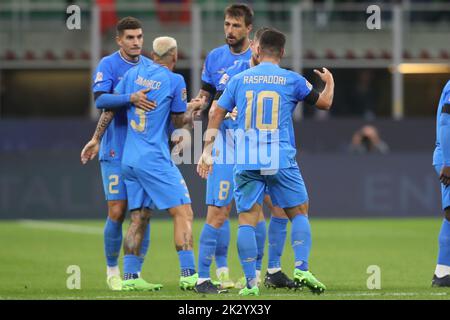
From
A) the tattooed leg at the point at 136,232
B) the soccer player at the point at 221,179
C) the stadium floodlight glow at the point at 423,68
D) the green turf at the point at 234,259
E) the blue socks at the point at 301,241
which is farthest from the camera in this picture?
the stadium floodlight glow at the point at 423,68

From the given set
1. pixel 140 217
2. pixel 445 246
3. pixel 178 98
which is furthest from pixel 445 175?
pixel 140 217

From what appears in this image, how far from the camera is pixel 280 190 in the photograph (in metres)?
10.2

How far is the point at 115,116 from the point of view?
11.4 metres

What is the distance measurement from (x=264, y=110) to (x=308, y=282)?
1.52m

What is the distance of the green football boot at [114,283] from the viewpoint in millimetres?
11120

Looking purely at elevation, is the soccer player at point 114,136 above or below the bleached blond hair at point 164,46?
below

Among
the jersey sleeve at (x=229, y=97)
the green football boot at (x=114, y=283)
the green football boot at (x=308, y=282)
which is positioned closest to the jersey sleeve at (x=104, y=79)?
the jersey sleeve at (x=229, y=97)

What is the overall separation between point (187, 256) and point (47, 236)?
8.09m

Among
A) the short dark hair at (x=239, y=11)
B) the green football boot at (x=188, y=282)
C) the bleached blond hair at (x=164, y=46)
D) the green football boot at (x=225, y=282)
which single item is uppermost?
the short dark hair at (x=239, y=11)

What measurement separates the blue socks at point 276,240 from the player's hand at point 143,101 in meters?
1.64

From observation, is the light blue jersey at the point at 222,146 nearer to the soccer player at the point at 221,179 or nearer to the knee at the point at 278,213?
the soccer player at the point at 221,179

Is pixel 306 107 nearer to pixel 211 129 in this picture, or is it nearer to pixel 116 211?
pixel 116 211

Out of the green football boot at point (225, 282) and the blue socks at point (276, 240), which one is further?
the blue socks at point (276, 240)
